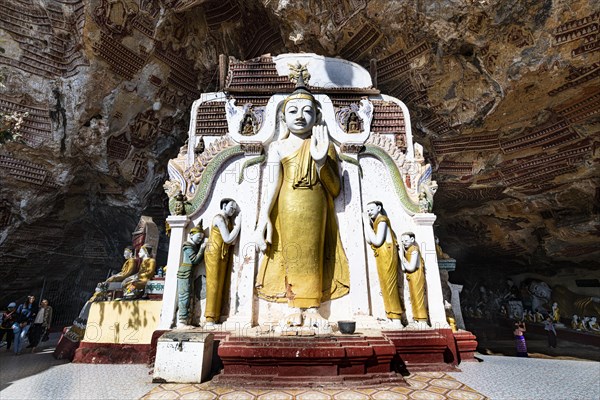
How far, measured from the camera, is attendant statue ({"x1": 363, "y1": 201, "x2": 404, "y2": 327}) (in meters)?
4.79

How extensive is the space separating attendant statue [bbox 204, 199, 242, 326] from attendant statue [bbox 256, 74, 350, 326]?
0.50m

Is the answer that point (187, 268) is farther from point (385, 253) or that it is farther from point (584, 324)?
point (584, 324)

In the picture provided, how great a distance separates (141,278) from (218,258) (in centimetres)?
232

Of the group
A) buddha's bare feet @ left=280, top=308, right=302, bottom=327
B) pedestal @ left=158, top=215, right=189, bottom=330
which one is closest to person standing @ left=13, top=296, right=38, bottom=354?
pedestal @ left=158, top=215, right=189, bottom=330

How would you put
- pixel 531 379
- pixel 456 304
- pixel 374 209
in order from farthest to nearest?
pixel 456 304
pixel 374 209
pixel 531 379

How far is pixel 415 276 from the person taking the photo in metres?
4.91

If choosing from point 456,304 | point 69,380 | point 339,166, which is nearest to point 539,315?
point 456,304

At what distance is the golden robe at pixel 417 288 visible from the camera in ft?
15.8

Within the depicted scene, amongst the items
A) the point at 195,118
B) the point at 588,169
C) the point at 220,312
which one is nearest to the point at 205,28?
the point at 195,118

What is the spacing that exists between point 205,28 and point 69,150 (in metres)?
5.11

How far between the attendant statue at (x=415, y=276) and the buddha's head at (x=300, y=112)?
98.6 inches

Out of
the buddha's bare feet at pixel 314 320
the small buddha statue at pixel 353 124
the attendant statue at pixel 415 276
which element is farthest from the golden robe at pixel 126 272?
the attendant statue at pixel 415 276

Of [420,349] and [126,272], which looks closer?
Answer: [420,349]

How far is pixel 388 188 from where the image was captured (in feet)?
18.7
